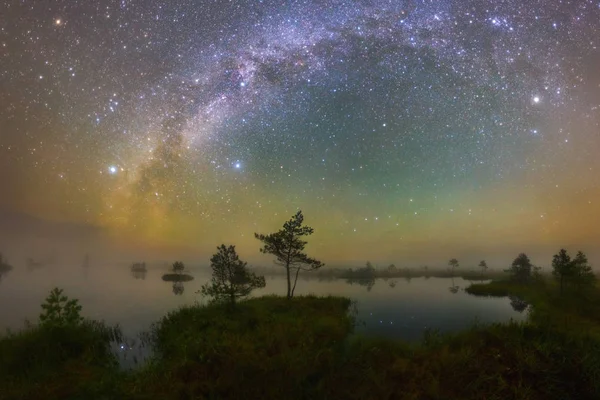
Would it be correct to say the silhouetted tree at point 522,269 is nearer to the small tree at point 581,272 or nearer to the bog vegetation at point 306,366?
the small tree at point 581,272

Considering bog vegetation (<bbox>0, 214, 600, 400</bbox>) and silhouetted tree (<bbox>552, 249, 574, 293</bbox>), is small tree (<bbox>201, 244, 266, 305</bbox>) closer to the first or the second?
bog vegetation (<bbox>0, 214, 600, 400</bbox>)

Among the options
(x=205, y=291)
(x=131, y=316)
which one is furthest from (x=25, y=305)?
(x=205, y=291)

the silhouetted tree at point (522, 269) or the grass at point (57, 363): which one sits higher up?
the grass at point (57, 363)

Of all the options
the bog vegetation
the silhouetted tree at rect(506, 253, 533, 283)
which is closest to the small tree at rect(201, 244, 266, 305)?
the bog vegetation

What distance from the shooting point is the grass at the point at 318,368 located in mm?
9352

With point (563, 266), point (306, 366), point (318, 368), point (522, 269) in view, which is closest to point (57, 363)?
point (306, 366)

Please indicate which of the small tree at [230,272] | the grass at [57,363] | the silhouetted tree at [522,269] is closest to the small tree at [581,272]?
the silhouetted tree at [522,269]

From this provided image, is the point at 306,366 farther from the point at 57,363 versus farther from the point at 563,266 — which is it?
the point at 563,266

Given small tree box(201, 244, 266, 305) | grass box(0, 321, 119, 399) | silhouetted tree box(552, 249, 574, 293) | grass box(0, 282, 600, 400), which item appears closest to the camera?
grass box(0, 282, 600, 400)

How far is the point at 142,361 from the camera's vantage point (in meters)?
14.5

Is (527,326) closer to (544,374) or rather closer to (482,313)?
(544,374)

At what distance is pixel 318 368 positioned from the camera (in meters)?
10.5

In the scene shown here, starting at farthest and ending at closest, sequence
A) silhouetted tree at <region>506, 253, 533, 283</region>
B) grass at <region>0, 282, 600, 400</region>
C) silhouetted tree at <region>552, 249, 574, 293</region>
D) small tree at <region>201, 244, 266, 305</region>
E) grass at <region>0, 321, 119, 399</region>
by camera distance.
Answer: silhouetted tree at <region>506, 253, 533, 283</region>
silhouetted tree at <region>552, 249, 574, 293</region>
small tree at <region>201, 244, 266, 305</region>
grass at <region>0, 321, 119, 399</region>
grass at <region>0, 282, 600, 400</region>

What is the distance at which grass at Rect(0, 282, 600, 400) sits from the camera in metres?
9.35
